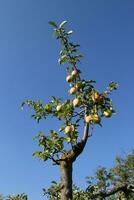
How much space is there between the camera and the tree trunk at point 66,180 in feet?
22.5

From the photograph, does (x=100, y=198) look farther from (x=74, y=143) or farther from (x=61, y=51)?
(x=61, y=51)

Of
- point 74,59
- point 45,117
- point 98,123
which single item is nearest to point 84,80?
point 74,59

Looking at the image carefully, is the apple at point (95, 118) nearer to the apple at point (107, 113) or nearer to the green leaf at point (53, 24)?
the apple at point (107, 113)

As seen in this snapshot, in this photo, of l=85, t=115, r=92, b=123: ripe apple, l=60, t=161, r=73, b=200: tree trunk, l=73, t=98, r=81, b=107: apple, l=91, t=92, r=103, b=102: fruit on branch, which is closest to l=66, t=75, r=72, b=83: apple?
l=73, t=98, r=81, b=107: apple

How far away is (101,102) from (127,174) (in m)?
43.4

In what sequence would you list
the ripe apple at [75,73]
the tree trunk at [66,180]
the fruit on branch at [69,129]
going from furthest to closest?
the fruit on branch at [69,129] → the ripe apple at [75,73] → the tree trunk at [66,180]

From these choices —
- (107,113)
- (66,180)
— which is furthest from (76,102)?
(66,180)

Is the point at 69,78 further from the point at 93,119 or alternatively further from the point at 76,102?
the point at 93,119

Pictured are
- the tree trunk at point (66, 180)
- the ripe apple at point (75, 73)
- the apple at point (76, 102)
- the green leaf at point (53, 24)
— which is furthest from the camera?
the green leaf at point (53, 24)

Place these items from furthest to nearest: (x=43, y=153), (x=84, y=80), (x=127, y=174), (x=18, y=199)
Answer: (x=127, y=174)
(x=18, y=199)
(x=43, y=153)
(x=84, y=80)

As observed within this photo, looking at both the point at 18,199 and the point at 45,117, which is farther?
the point at 18,199

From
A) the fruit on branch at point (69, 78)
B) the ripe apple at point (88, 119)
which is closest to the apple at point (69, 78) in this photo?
the fruit on branch at point (69, 78)

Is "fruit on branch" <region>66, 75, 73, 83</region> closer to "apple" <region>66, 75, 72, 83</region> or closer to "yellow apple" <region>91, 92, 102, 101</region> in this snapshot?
"apple" <region>66, 75, 72, 83</region>

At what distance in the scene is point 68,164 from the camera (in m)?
7.28
